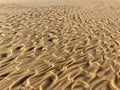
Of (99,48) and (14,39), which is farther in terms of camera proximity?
(14,39)

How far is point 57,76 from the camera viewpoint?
4.05 m

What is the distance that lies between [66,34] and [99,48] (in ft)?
5.69

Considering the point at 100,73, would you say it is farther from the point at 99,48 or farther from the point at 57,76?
the point at 99,48

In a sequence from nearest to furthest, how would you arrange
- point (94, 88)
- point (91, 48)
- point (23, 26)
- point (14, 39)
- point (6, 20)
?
point (94, 88)
point (91, 48)
point (14, 39)
point (23, 26)
point (6, 20)

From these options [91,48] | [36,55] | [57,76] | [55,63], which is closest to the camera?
[57,76]

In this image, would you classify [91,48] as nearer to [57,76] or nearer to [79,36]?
[79,36]

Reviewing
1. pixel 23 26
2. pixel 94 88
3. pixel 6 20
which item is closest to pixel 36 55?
pixel 94 88

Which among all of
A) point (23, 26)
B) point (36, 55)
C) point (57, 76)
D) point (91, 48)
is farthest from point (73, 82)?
point (23, 26)

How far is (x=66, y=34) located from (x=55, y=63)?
2577 mm

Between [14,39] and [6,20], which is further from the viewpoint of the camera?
[6,20]

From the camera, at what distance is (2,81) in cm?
386

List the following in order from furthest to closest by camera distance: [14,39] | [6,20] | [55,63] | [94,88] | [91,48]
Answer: [6,20] → [14,39] → [91,48] → [55,63] → [94,88]

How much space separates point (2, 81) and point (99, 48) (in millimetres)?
2811

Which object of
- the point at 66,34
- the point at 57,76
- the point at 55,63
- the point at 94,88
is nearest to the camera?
the point at 94,88
